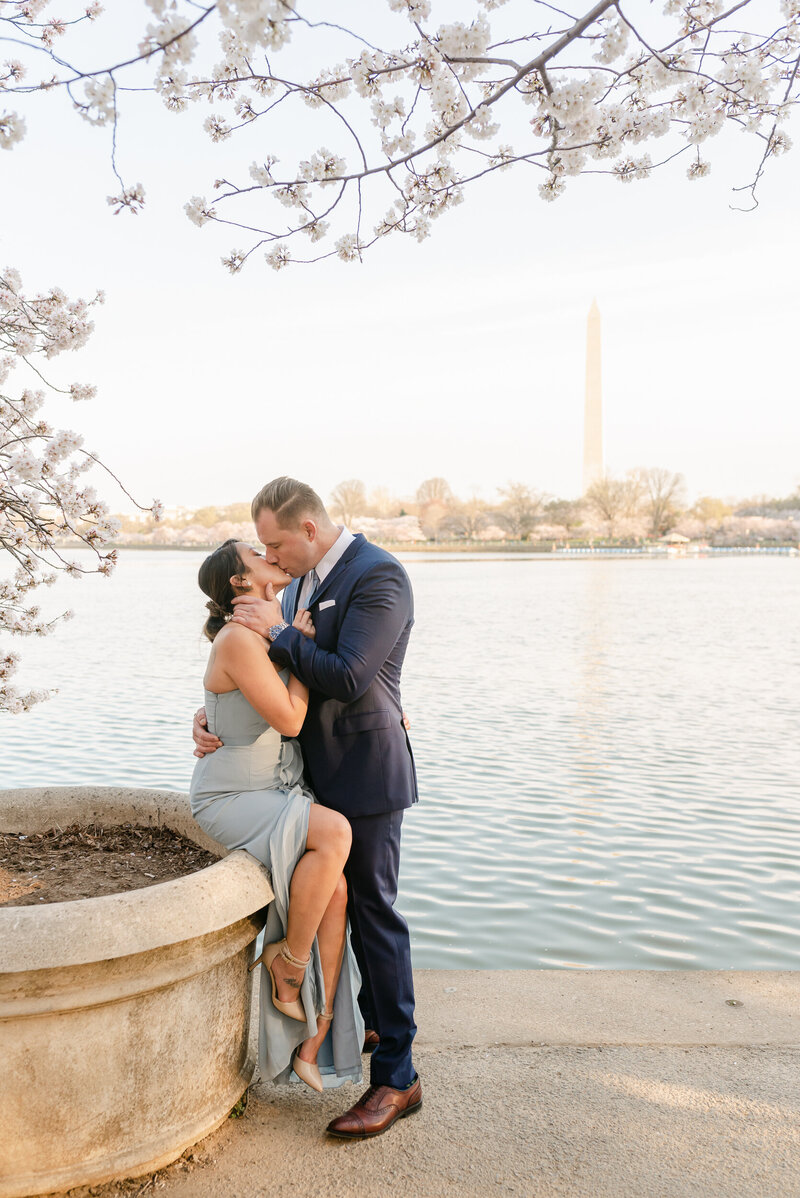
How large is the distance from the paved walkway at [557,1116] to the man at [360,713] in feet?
0.84

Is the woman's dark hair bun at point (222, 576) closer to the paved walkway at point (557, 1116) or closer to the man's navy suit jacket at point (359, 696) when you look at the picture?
the man's navy suit jacket at point (359, 696)

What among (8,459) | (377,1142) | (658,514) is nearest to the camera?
(377,1142)

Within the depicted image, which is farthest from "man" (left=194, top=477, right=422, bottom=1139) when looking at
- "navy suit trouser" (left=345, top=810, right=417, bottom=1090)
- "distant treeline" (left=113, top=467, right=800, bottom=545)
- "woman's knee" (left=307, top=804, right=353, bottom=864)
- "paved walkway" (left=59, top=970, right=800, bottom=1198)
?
"distant treeline" (left=113, top=467, right=800, bottom=545)

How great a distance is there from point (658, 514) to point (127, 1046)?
13100cm

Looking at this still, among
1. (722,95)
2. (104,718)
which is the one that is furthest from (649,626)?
(722,95)

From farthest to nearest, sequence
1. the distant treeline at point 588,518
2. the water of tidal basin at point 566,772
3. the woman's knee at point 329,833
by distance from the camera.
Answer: the distant treeline at point 588,518
the water of tidal basin at point 566,772
the woman's knee at point 329,833

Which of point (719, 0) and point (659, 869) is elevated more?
point (719, 0)

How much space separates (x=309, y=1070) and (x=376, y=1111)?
0.86 ft

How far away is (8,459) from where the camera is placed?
15.1 ft

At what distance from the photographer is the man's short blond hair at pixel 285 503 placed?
3369 mm

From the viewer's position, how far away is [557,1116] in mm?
3098

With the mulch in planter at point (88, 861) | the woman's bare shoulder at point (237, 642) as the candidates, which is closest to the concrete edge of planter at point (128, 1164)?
the mulch in planter at point (88, 861)

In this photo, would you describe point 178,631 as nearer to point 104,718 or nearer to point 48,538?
point 104,718

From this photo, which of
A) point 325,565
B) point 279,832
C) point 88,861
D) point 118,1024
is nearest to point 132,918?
point 118,1024
